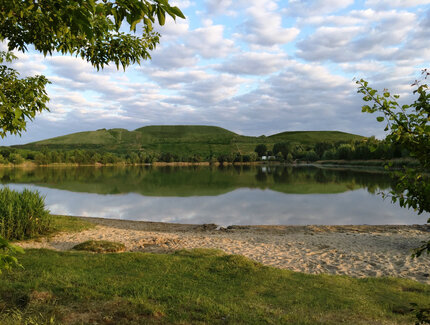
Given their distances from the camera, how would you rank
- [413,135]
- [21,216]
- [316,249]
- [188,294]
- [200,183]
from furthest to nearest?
[200,183] < [21,216] < [316,249] < [188,294] < [413,135]

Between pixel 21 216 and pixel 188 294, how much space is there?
12.6 meters

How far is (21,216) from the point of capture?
1540cm

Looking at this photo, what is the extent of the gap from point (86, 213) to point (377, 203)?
3562 centimetres

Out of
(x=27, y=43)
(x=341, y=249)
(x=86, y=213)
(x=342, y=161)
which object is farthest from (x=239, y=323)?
(x=342, y=161)

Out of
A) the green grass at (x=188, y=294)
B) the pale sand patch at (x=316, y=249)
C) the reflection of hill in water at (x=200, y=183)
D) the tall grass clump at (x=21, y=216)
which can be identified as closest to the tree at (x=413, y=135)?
the green grass at (x=188, y=294)

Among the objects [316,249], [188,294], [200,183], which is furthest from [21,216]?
Result: [200,183]

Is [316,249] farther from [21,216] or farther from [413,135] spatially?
[21,216]

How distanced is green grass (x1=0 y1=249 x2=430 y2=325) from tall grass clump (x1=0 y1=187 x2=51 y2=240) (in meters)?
6.16

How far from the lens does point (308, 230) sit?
22141mm

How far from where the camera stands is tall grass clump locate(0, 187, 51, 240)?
14.8 m

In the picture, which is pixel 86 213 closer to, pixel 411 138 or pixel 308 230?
pixel 308 230

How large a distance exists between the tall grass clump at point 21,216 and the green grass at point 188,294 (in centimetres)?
616

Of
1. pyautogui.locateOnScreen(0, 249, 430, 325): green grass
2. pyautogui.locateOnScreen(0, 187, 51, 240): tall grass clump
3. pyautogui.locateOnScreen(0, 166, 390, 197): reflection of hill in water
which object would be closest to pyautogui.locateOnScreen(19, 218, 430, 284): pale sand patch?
pyautogui.locateOnScreen(0, 187, 51, 240): tall grass clump

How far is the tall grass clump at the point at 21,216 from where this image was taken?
1478cm
